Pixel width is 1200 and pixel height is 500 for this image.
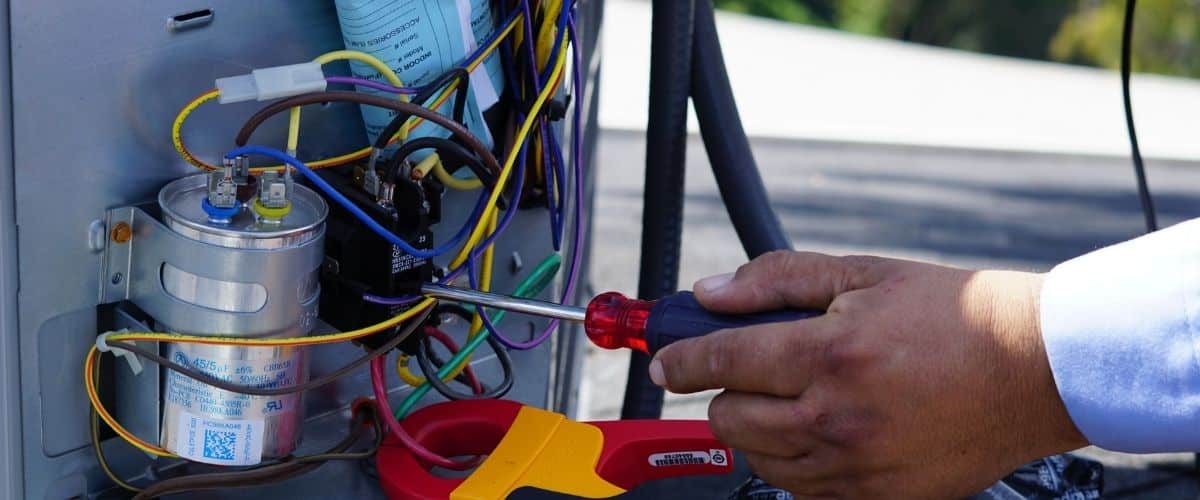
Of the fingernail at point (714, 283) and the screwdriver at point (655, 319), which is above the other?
the fingernail at point (714, 283)

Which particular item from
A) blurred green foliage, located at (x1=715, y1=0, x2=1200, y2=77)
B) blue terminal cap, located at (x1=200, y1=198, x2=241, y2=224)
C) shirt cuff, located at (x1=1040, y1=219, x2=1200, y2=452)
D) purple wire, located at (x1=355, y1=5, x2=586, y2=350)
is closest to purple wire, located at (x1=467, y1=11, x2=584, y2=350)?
purple wire, located at (x1=355, y1=5, x2=586, y2=350)

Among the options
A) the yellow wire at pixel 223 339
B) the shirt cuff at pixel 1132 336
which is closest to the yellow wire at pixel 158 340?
the yellow wire at pixel 223 339

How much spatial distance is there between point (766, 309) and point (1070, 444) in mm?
190

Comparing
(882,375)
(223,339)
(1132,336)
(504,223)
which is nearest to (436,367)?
(504,223)

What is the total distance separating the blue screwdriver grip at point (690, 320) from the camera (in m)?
0.78

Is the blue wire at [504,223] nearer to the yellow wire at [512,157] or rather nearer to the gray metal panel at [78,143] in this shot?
the yellow wire at [512,157]

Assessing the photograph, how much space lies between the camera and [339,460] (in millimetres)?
950

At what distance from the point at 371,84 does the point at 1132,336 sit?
0.47 meters

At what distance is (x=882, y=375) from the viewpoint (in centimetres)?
74

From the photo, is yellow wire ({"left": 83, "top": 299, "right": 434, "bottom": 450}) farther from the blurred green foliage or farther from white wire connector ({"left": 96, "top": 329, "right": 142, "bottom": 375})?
the blurred green foliage

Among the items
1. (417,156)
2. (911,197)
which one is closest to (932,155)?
(911,197)

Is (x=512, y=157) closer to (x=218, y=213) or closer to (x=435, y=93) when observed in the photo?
(x=435, y=93)

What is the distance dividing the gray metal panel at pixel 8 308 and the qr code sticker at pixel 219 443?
11 cm

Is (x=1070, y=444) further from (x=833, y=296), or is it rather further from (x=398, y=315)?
(x=398, y=315)
